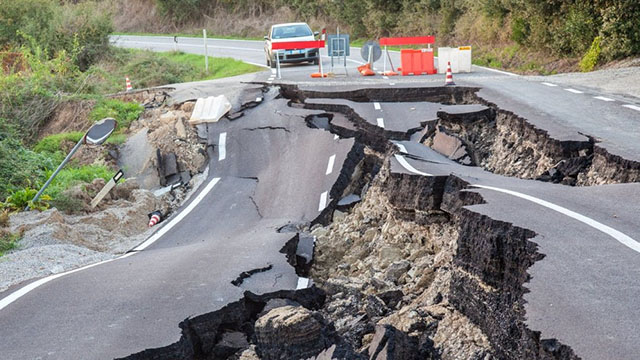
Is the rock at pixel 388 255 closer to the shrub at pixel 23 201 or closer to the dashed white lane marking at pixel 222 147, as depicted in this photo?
the shrub at pixel 23 201

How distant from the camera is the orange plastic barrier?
22.8 meters

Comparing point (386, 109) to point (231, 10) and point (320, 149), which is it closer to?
point (320, 149)

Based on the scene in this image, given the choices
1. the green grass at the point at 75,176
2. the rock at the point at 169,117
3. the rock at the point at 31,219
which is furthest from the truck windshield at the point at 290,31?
the rock at the point at 31,219

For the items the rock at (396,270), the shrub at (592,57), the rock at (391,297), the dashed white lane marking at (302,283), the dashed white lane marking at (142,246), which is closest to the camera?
the dashed white lane marking at (142,246)

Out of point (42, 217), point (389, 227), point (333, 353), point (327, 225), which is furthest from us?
point (42, 217)

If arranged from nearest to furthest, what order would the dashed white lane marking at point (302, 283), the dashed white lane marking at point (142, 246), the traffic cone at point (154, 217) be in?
the dashed white lane marking at point (142, 246), the dashed white lane marking at point (302, 283), the traffic cone at point (154, 217)

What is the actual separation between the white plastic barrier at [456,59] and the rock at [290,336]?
17.1 meters

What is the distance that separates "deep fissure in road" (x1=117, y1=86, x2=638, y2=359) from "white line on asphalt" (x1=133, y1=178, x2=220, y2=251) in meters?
2.31

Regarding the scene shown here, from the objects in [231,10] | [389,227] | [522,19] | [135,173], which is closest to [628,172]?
[389,227]

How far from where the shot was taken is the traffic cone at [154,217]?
44.1ft

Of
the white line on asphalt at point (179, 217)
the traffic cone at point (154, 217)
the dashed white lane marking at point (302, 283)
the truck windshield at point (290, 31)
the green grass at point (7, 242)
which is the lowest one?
the traffic cone at point (154, 217)

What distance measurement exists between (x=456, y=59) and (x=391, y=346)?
17936 mm

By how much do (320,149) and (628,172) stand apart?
6.78 m

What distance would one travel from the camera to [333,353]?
6062 millimetres
